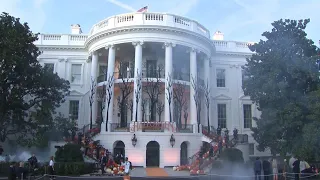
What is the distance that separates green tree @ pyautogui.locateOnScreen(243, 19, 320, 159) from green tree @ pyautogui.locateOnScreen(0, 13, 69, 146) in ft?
52.2

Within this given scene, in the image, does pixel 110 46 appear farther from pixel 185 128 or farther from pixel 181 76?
pixel 185 128

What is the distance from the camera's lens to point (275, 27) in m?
24.2

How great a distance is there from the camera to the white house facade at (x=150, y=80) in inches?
1123

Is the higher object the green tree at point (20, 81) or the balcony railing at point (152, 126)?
the green tree at point (20, 81)

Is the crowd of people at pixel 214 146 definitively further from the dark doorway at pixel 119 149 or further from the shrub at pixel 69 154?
the shrub at pixel 69 154

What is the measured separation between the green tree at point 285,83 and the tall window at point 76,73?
18.6 metres

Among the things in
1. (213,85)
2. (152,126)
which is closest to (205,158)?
(152,126)

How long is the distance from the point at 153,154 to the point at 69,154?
7.79 meters

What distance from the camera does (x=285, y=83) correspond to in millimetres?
22156

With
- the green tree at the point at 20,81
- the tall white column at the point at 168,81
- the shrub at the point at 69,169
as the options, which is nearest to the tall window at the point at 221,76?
the tall white column at the point at 168,81

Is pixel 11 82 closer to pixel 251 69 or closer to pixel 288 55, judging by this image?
pixel 251 69

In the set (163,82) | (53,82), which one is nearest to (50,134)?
(53,82)

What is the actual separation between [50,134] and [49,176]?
13.0 meters

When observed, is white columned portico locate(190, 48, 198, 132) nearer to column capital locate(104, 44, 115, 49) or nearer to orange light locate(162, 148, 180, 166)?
orange light locate(162, 148, 180, 166)
